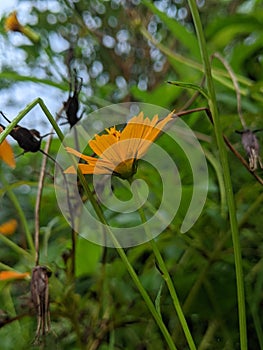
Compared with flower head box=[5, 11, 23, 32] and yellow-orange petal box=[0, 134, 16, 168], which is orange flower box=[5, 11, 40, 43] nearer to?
flower head box=[5, 11, 23, 32]

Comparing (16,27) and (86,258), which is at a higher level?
(16,27)

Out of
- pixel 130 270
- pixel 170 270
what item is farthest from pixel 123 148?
pixel 170 270

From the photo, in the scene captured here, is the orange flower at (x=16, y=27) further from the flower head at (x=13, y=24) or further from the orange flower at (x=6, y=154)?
the orange flower at (x=6, y=154)

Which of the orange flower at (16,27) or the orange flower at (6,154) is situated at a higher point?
the orange flower at (16,27)

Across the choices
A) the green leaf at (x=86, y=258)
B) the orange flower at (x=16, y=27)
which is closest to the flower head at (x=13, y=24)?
the orange flower at (x=16, y=27)

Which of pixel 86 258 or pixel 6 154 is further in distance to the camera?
pixel 86 258

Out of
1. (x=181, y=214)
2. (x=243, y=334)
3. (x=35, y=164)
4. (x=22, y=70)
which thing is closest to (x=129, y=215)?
(x=181, y=214)

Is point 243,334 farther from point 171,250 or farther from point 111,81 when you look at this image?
point 111,81

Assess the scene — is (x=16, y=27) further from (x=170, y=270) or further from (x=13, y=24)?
(x=170, y=270)
